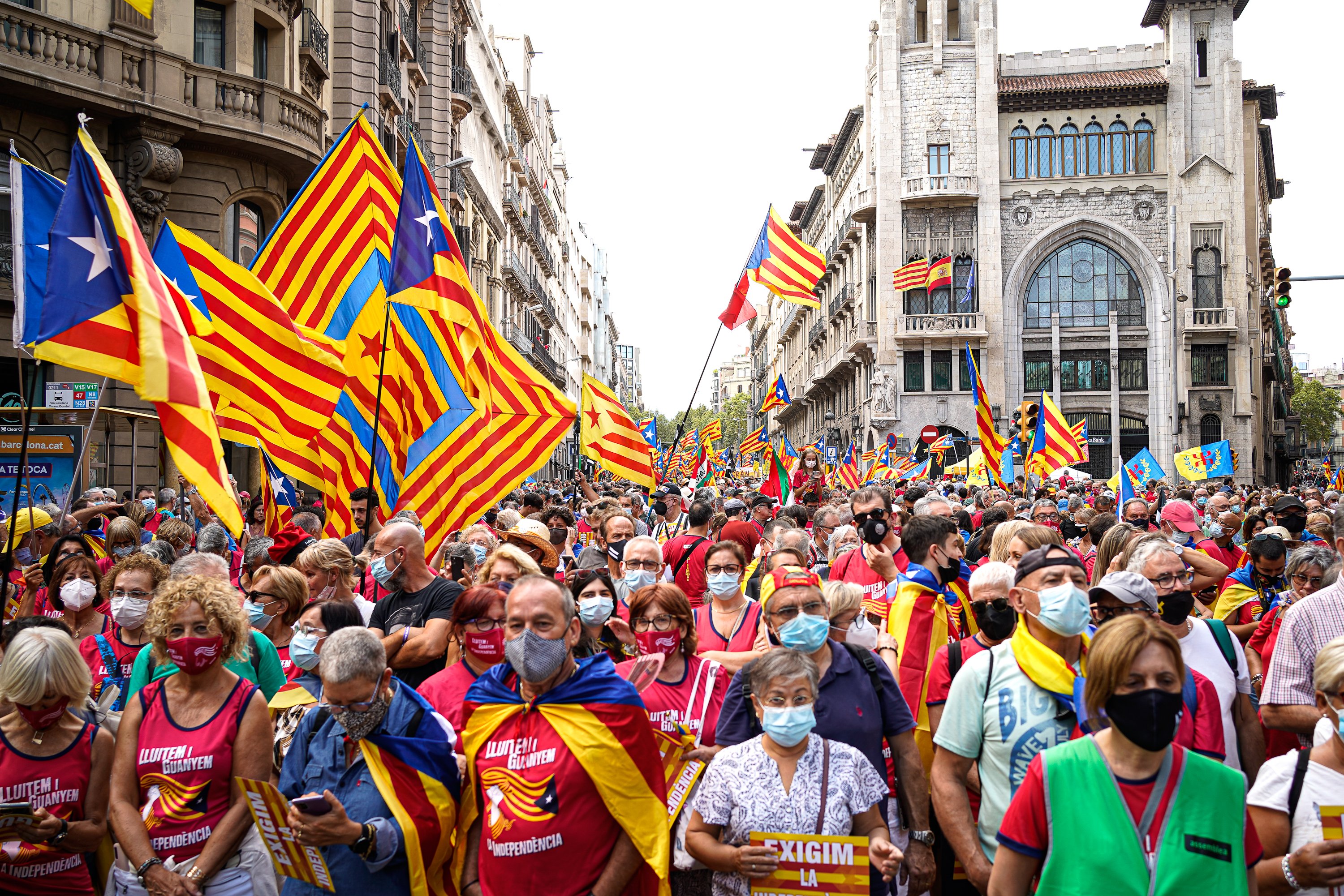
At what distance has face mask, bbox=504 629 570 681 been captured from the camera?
3908 millimetres

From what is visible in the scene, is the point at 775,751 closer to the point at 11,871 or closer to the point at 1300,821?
the point at 1300,821

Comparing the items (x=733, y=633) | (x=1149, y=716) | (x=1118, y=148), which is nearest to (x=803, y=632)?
(x=733, y=633)

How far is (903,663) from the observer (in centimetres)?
548

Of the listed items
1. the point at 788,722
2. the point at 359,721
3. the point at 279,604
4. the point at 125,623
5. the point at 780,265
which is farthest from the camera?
the point at 780,265

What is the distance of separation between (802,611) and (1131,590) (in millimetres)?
1267

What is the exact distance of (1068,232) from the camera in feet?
171

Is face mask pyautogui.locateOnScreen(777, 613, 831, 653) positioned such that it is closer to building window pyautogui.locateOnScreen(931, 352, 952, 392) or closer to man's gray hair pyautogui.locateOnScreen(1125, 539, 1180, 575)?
man's gray hair pyautogui.locateOnScreen(1125, 539, 1180, 575)

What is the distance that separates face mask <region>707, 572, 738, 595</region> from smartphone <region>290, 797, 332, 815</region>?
263 centimetres

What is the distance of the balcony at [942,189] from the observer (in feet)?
168

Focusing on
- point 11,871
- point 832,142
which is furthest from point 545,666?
point 832,142

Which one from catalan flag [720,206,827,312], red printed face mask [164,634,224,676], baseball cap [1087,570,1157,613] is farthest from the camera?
catalan flag [720,206,827,312]

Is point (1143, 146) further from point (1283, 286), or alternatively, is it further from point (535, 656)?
point (535, 656)

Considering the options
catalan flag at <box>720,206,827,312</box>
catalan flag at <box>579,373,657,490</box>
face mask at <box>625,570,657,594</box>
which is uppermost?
catalan flag at <box>720,206,827,312</box>

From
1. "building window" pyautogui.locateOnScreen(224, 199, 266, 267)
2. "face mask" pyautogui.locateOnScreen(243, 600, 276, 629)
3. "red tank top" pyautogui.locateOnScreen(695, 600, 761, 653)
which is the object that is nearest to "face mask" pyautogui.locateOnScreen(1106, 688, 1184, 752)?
"red tank top" pyautogui.locateOnScreen(695, 600, 761, 653)
